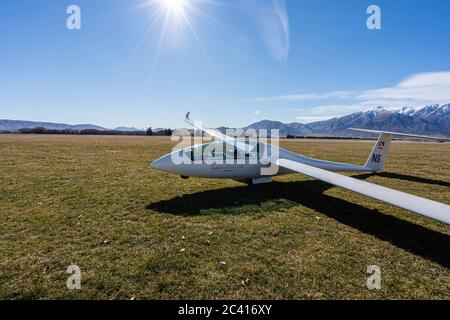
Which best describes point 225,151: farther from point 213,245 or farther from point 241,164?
point 213,245

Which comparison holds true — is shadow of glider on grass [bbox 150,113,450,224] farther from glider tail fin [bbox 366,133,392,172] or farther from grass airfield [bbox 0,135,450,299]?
glider tail fin [bbox 366,133,392,172]

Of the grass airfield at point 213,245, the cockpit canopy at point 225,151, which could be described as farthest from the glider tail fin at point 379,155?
the cockpit canopy at point 225,151

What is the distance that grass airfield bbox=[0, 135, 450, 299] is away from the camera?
469 cm

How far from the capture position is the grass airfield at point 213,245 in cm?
469

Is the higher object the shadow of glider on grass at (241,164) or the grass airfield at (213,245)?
the shadow of glider on grass at (241,164)

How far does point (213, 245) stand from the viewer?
621cm

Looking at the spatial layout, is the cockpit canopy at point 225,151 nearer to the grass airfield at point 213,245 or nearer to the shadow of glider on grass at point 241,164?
the shadow of glider on grass at point 241,164

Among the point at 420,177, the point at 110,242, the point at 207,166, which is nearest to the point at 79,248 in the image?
the point at 110,242

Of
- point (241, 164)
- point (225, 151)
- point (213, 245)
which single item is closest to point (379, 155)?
point (241, 164)

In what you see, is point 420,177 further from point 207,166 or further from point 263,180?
point 207,166

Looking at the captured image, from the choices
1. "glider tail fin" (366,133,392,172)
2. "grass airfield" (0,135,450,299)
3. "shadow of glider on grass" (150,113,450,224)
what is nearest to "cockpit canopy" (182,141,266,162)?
"shadow of glider on grass" (150,113,450,224)
